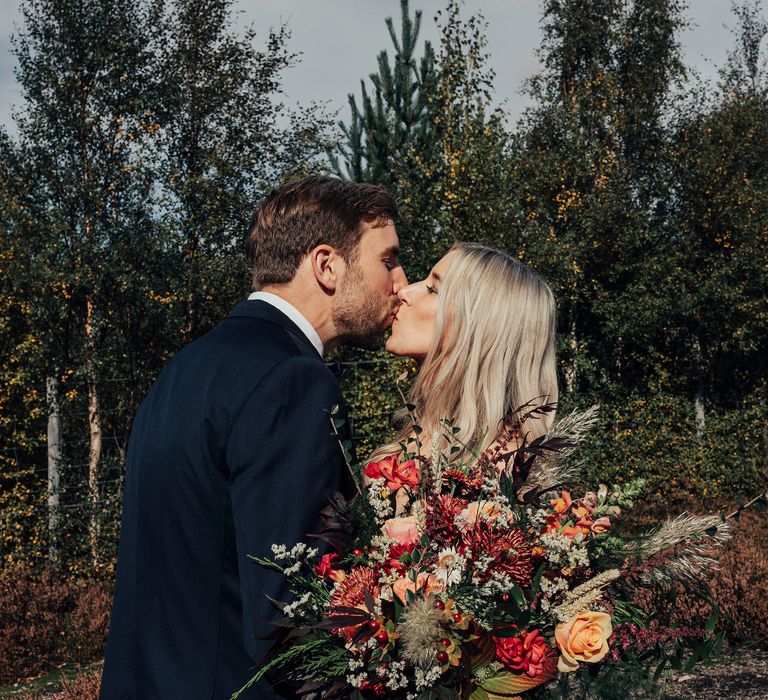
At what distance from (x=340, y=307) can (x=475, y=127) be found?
11.4 metres

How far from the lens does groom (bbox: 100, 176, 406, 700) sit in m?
1.72

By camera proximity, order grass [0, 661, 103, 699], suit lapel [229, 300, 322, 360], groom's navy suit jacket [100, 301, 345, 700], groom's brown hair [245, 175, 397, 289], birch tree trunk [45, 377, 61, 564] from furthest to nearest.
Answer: birch tree trunk [45, 377, 61, 564], grass [0, 661, 103, 699], groom's brown hair [245, 175, 397, 289], suit lapel [229, 300, 322, 360], groom's navy suit jacket [100, 301, 345, 700]

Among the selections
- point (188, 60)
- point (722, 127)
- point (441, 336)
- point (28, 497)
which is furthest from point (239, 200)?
point (722, 127)

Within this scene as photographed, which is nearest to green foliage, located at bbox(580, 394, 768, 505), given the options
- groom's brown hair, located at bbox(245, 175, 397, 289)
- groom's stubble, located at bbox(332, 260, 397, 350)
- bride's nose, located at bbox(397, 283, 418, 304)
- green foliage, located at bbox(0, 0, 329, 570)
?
green foliage, located at bbox(0, 0, 329, 570)

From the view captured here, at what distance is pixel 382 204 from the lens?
2.56 metres

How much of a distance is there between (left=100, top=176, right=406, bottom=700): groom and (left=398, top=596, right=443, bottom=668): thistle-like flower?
10.6 inches

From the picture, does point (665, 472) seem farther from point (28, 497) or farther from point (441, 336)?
point (441, 336)

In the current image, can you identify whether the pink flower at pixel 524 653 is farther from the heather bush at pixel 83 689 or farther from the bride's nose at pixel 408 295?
the heather bush at pixel 83 689

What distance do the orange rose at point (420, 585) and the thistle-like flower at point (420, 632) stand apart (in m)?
0.03

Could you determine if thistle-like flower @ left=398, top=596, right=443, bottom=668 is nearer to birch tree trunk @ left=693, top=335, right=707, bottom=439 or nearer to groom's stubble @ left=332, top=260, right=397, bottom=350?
groom's stubble @ left=332, top=260, right=397, bottom=350

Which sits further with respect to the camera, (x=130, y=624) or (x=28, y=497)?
(x=28, y=497)

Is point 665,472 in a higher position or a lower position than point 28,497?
lower

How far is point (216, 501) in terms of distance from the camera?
5.91 feet

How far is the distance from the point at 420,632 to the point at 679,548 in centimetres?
63
